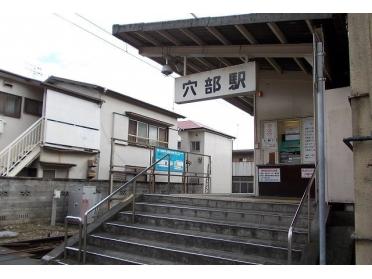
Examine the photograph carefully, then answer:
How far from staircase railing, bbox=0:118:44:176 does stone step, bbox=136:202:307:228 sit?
6351 mm

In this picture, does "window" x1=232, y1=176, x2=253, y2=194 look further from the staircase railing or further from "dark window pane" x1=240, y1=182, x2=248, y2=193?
the staircase railing

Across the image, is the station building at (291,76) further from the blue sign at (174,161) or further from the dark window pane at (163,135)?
the dark window pane at (163,135)

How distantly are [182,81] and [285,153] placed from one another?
3245mm

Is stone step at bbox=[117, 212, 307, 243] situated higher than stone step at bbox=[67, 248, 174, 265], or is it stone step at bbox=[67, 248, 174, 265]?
stone step at bbox=[117, 212, 307, 243]

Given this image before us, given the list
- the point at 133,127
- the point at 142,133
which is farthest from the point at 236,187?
the point at 133,127

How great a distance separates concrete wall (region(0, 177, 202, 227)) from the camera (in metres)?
11.1

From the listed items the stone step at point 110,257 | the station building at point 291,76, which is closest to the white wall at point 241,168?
the station building at point 291,76

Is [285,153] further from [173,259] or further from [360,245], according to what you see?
[360,245]

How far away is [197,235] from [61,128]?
9.55 m

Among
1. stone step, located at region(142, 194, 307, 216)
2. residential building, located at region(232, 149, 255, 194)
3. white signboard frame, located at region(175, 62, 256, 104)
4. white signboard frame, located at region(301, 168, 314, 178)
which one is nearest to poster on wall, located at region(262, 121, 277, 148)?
white signboard frame, located at region(301, 168, 314, 178)

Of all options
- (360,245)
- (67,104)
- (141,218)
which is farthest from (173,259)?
(67,104)

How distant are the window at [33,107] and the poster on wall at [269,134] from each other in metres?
9.61

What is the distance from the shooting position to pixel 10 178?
36.7 ft

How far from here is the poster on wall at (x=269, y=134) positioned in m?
9.36
